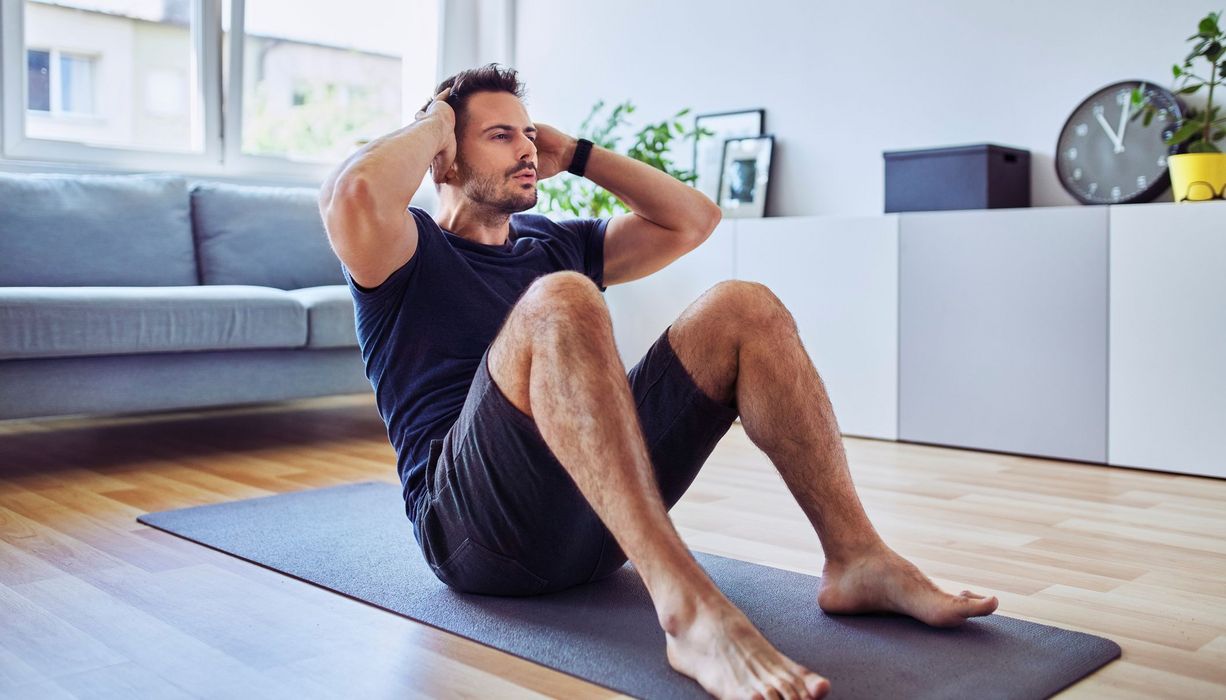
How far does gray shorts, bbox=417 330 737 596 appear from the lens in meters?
1.51

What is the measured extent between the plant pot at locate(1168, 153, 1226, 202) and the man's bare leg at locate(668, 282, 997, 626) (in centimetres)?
206

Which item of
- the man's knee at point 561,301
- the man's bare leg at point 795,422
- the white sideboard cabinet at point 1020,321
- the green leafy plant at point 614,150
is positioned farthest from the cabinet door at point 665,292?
the man's knee at point 561,301

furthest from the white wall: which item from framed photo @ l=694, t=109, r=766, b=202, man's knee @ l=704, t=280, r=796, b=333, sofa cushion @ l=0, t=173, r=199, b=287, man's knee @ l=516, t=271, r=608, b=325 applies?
man's knee @ l=516, t=271, r=608, b=325

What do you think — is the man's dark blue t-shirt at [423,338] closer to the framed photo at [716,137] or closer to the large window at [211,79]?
the framed photo at [716,137]

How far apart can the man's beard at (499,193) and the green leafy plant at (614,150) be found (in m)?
Result: 2.26

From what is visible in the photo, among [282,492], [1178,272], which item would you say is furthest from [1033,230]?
[282,492]

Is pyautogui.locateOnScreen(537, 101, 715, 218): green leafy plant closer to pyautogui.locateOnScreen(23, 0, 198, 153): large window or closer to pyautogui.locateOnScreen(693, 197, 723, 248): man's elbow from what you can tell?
pyautogui.locateOnScreen(23, 0, 198, 153): large window

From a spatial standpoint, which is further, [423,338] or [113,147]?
[113,147]

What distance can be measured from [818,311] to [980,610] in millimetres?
2365

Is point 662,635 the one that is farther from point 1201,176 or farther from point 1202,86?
point 1202,86

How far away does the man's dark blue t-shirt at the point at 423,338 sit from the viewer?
1755 millimetres

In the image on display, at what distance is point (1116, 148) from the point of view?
349 centimetres

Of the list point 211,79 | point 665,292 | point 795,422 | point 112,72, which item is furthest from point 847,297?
point 112,72

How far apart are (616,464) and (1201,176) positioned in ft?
8.20
